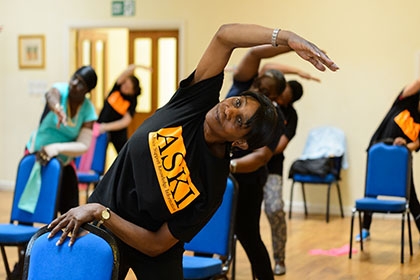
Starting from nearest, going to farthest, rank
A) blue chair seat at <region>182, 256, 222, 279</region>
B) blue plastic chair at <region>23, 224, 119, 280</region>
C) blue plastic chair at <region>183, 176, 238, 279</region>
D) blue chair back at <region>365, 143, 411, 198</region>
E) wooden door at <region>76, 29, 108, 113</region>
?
blue plastic chair at <region>23, 224, 119, 280</region> → blue chair seat at <region>182, 256, 222, 279</region> → blue plastic chair at <region>183, 176, 238, 279</region> → blue chair back at <region>365, 143, 411, 198</region> → wooden door at <region>76, 29, 108, 113</region>

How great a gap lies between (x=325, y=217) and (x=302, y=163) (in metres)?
0.62

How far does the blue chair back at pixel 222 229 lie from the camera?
346cm

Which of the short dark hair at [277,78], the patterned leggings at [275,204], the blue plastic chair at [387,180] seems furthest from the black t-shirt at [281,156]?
the blue plastic chair at [387,180]

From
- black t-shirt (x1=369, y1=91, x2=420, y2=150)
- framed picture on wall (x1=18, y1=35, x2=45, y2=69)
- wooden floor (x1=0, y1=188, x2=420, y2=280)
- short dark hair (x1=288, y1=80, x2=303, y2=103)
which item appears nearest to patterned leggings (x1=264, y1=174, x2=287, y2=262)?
wooden floor (x1=0, y1=188, x2=420, y2=280)

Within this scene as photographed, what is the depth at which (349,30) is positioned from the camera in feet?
25.3

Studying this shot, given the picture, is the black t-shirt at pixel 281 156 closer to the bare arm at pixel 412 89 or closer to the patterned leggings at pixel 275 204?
the patterned leggings at pixel 275 204

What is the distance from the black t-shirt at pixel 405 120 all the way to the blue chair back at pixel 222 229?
2.82 m

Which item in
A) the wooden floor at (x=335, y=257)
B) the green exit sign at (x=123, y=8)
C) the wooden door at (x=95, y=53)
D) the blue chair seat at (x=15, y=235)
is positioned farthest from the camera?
the wooden door at (x=95, y=53)

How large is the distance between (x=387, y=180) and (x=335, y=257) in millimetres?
731

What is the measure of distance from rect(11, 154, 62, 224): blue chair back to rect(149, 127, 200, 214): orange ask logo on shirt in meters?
2.09

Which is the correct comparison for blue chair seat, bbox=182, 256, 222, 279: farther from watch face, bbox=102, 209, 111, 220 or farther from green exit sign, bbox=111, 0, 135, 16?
green exit sign, bbox=111, 0, 135, 16

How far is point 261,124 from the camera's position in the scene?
7.06ft

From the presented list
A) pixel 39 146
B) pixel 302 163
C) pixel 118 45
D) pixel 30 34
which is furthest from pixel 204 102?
pixel 118 45

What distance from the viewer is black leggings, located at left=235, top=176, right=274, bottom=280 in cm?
381
